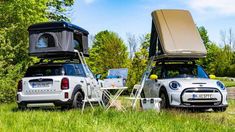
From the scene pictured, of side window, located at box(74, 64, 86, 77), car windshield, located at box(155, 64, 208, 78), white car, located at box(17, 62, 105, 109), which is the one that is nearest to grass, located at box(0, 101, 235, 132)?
white car, located at box(17, 62, 105, 109)

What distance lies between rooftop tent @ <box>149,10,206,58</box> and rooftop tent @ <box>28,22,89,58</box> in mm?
2742

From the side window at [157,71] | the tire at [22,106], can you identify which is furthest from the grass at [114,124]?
the side window at [157,71]

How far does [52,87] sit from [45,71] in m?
0.73

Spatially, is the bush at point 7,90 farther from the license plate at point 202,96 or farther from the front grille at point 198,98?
the license plate at point 202,96

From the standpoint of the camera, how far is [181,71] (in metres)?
14.0

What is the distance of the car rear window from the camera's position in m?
12.8

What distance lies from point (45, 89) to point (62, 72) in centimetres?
73

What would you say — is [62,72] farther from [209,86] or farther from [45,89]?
[209,86]

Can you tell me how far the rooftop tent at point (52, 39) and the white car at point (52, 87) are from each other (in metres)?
0.44

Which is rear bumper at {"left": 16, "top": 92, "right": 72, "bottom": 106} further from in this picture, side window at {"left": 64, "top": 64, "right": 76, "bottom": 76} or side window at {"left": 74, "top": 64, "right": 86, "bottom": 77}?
side window at {"left": 74, "top": 64, "right": 86, "bottom": 77}

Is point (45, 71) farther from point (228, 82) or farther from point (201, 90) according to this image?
point (228, 82)

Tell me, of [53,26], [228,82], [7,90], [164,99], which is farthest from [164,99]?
[228,82]

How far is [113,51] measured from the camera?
37.8 m

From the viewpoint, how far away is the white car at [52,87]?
1238 cm
